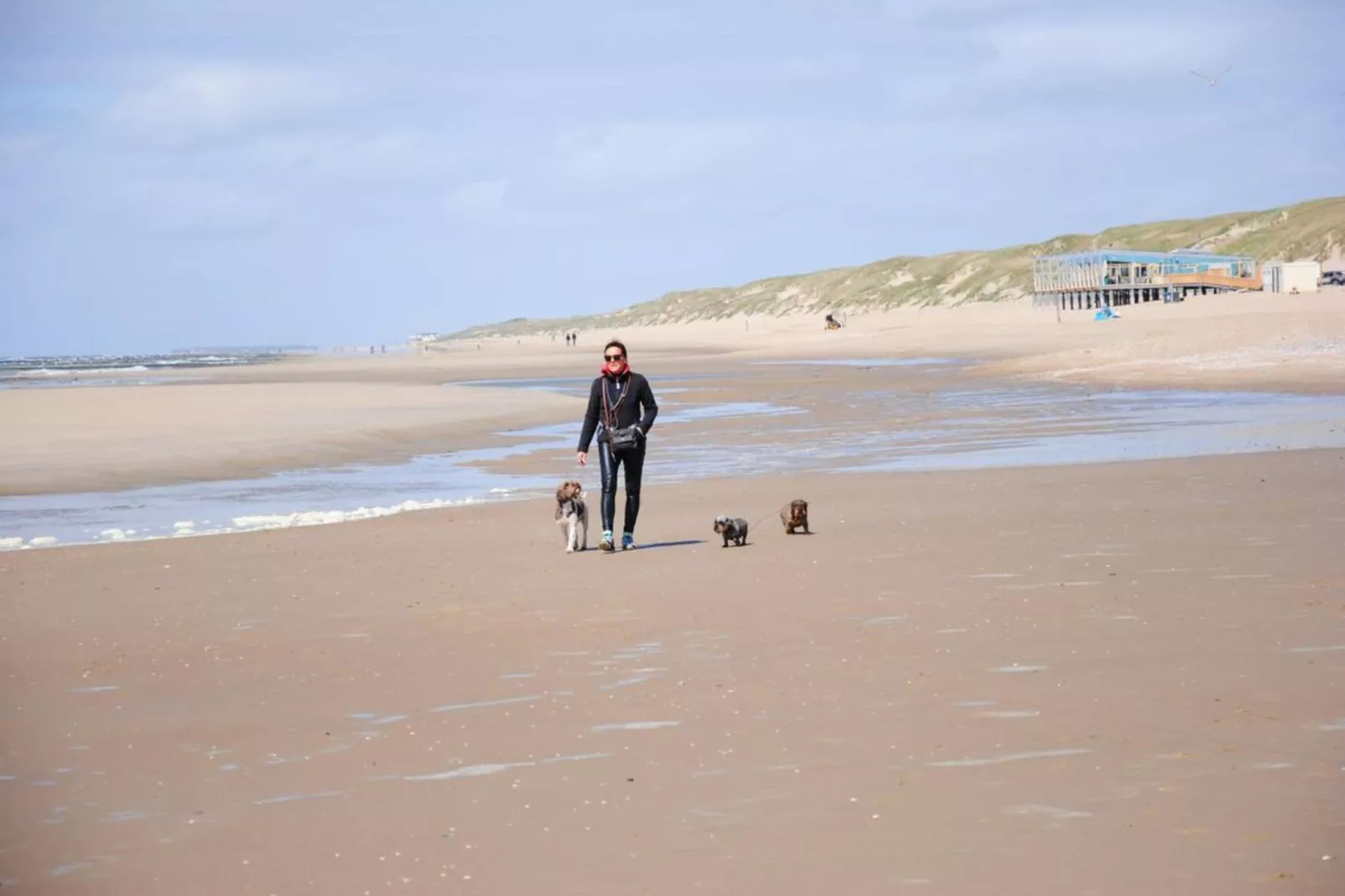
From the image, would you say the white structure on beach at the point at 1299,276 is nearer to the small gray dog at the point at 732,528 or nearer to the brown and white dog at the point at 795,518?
the brown and white dog at the point at 795,518

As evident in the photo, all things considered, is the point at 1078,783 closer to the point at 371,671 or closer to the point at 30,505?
the point at 371,671

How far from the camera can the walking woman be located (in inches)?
595

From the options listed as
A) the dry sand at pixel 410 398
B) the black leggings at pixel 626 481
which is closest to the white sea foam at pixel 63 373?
the dry sand at pixel 410 398

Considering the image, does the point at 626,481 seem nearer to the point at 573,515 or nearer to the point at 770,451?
the point at 573,515

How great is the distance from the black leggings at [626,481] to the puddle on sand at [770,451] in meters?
4.44

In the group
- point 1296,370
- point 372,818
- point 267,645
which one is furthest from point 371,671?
point 1296,370

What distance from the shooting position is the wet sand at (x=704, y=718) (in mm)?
5633

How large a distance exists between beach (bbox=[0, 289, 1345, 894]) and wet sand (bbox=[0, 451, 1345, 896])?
3 cm

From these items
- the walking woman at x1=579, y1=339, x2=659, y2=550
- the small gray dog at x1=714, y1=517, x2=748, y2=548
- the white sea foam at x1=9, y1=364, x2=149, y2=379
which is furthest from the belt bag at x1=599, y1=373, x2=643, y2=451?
the white sea foam at x1=9, y1=364, x2=149, y2=379

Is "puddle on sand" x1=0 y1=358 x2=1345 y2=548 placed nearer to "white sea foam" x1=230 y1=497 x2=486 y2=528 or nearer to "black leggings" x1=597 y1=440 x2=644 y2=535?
"white sea foam" x1=230 y1=497 x2=486 y2=528

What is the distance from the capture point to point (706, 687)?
8.35 meters

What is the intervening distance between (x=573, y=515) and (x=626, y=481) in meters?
0.81

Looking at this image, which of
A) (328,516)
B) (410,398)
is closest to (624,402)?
(328,516)

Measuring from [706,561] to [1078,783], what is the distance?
746 cm
